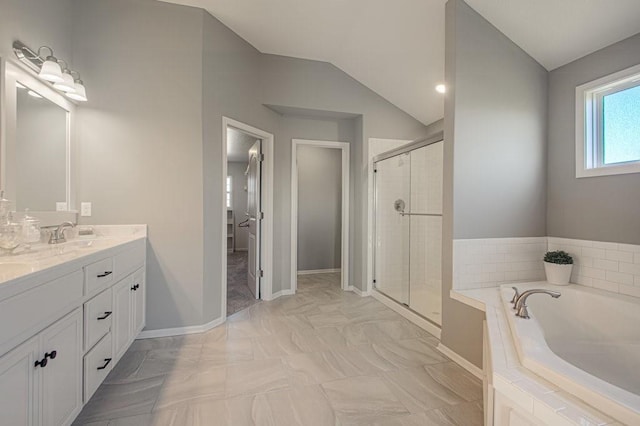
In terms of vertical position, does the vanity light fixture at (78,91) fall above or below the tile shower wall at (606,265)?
above

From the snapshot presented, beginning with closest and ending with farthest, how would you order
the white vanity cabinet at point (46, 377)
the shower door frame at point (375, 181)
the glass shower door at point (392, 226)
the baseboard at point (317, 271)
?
the white vanity cabinet at point (46, 377)
the shower door frame at point (375, 181)
the glass shower door at point (392, 226)
the baseboard at point (317, 271)

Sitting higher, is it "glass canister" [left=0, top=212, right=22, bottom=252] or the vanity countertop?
"glass canister" [left=0, top=212, right=22, bottom=252]

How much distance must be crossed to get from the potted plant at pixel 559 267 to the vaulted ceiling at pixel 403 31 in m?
1.55

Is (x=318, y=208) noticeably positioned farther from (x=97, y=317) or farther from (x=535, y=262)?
(x=97, y=317)

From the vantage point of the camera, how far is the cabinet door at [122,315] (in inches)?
75.4

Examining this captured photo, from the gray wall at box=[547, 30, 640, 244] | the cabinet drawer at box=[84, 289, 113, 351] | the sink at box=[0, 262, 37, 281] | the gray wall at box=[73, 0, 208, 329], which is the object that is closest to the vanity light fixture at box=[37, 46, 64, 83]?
the gray wall at box=[73, 0, 208, 329]

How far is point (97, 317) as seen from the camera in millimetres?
1662

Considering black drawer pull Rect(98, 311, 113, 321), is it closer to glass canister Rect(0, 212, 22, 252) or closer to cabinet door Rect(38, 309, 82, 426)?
cabinet door Rect(38, 309, 82, 426)

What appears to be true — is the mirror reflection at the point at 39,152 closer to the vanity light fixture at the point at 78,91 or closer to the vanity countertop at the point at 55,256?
the vanity light fixture at the point at 78,91

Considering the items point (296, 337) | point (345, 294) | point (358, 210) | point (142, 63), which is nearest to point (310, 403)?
point (296, 337)

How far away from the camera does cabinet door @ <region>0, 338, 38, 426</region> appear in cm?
98

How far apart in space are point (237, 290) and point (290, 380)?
234 cm

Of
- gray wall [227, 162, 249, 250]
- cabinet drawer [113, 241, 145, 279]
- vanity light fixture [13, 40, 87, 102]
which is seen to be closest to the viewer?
vanity light fixture [13, 40, 87, 102]

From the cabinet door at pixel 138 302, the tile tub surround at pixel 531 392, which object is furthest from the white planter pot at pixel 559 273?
the cabinet door at pixel 138 302
